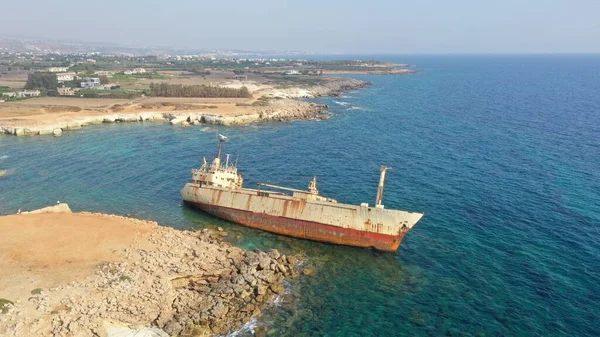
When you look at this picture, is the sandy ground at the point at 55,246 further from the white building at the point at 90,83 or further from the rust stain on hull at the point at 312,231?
the white building at the point at 90,83

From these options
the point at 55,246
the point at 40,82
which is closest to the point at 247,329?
the point at 55,246

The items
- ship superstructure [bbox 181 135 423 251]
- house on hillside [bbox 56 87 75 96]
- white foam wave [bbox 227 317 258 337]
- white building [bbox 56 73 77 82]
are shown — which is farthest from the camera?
white building [bbox 56 73 77 82]

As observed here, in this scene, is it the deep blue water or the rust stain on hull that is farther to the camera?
the rust stain on hull

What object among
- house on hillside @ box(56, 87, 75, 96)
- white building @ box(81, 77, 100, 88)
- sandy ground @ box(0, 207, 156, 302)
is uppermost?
white building @ box(81, 77, 100, 88)

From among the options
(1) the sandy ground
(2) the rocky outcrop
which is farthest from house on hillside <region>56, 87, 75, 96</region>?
→ (1) the sandy ground

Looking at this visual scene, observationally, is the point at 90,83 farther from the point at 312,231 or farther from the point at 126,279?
the point at 126,279

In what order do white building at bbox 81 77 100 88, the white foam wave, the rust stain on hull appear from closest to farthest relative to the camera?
1. the white foam wave
2. the rust stain on hull
3. white building at bbox 81 77 100 88

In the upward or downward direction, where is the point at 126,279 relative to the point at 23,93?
downward

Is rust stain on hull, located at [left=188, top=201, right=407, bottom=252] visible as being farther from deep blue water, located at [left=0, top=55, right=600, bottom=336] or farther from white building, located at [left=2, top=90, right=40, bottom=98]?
white building, located at [left=2, top=90, right=40, bottom=98]
